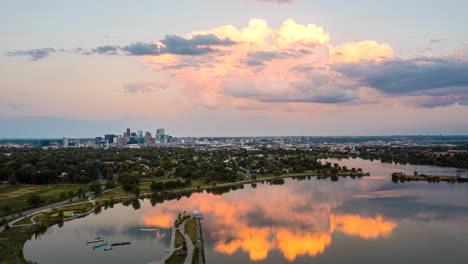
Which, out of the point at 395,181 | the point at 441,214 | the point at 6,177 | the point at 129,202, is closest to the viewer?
the point at 441,214

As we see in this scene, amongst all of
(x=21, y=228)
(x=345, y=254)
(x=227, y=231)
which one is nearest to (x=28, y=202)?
(x=21, y=228)

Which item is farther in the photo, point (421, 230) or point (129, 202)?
point (129, 202)

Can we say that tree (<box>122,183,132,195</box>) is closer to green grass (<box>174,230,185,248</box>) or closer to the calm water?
the calm water

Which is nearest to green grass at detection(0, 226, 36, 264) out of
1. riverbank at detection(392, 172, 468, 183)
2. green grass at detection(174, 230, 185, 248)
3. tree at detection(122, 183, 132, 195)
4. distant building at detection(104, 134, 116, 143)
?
green grass at detection(174, 230, 185, 248)

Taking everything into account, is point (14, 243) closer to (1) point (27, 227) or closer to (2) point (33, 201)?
(1) point (27, 227)

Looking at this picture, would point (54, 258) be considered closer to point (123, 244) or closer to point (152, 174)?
point (123, 244)

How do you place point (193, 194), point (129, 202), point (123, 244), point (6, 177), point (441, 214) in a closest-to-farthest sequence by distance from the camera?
point (123, 244) → point (441, 214) → point (129, 202) → point (193, 194) → point (6, 177)

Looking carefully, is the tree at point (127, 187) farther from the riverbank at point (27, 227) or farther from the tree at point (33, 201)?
the tree at point (33, 201)
